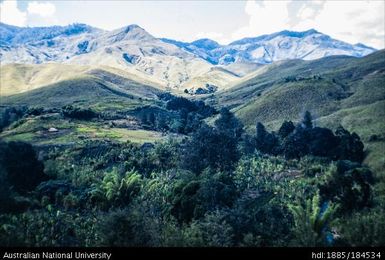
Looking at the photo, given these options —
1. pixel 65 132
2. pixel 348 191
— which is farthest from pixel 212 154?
pixel 65 132

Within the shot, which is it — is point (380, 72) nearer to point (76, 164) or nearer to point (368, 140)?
point (368, 140)

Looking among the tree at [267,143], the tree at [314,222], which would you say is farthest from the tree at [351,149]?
the tree at [314,222]

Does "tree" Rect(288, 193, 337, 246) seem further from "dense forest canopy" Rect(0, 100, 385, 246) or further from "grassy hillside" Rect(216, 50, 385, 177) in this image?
"grassy hillside" Rect(216, 50, 385, 177)

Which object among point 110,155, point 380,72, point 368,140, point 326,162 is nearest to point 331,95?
point 380,72

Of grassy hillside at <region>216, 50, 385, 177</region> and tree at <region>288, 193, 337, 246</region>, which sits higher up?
grassy hillside at <region>216, 50, 385, 177</region>

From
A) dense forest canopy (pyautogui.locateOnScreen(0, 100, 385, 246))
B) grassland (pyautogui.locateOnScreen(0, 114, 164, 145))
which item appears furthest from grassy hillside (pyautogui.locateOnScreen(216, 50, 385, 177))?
grassland (pyautogui.locateOnScreen(0, 114, 164, 145))

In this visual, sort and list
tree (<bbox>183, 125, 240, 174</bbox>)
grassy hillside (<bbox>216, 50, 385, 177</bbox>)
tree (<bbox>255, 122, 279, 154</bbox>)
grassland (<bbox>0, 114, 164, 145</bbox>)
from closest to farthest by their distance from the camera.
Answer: tree (<bbox>183, 125, 240, 174</bbox>)
tree (<bbox>255, 122, 279, 154</bbox>)
grassy hillside (<bbox>216, 50, 385, 177</bbox>)
grassland (<bbox>0, 114, 164, 145</bbox>)

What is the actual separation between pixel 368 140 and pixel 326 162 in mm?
11788

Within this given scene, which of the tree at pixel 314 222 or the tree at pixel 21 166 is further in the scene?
the tree at pixel 21 166

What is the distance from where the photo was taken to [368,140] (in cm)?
7206

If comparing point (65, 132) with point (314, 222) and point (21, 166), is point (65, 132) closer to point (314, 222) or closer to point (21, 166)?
point (21, 166)

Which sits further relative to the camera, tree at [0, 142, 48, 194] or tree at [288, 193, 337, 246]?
tree at [0, 142, 48, 194]

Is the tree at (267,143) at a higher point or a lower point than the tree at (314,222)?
lower

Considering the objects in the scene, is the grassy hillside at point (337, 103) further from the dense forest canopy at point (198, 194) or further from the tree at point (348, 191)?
the tree at point (348, 191)
